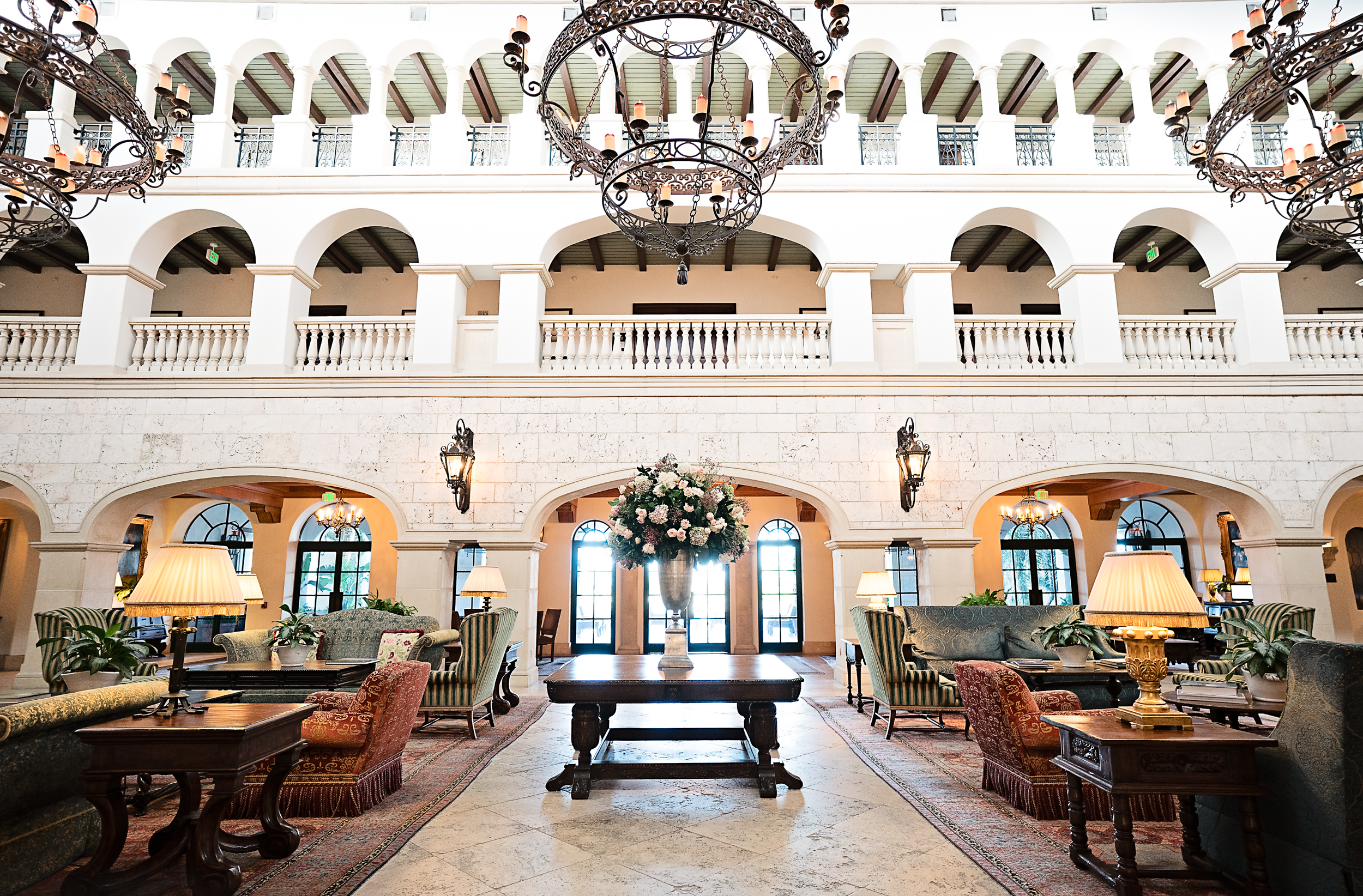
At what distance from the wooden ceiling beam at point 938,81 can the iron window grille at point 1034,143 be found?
120 centimetres

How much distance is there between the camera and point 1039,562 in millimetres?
13883

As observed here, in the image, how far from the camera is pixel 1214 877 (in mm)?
3115

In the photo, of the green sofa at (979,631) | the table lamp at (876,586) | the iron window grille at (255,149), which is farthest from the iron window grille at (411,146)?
the green sofa at (979,631)

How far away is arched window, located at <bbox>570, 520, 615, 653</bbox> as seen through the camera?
46.9ft

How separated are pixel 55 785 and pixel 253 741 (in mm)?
837

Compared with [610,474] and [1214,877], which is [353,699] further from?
[610,474]

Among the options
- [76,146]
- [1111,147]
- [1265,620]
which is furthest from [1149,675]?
[1111,147]

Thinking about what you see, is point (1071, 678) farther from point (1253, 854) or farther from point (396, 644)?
point (396, 644)

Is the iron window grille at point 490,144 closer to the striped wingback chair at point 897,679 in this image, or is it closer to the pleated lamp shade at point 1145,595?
the striped wingback chair at point 897,679

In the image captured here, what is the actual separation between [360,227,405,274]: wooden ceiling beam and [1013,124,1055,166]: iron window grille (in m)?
8.94

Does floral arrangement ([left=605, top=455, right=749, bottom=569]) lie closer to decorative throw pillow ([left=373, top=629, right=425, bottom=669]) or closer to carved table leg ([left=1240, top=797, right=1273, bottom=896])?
carved table leg ([left=1240, top=797, right=1273, bottom=896])

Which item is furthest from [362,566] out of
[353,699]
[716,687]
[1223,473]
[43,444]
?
[1223,473]

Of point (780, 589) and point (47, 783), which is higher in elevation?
point (780, 589)

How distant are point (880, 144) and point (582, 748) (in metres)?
9.17
